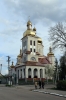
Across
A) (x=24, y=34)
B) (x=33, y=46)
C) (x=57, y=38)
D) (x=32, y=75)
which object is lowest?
(x=32, y=75)

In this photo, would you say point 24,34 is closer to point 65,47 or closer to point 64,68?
point 64,68

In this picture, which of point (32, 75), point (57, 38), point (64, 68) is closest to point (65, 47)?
point (57, 38)

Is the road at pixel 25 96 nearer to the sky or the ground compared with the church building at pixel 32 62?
nearer to the ground

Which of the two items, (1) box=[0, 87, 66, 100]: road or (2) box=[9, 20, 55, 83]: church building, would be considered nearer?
(1) box=[0, 87, 66, 100]: road

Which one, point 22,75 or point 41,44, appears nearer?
point 22,75

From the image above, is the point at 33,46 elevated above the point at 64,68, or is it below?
above

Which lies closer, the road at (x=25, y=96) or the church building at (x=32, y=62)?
the road at (x=25, y=96)

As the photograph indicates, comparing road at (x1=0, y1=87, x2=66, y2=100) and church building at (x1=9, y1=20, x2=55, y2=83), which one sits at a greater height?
church building at (x1=9, y1=20, x2=55, y2=83)

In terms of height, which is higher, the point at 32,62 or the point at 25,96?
the point at 32,62

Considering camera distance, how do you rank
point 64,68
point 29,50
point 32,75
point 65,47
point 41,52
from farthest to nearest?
1. point 41,52
2. point 29,50
3. point 32,75
4. point 64,68
5. point 65,47

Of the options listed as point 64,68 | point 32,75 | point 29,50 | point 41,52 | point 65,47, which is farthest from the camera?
point 41,52

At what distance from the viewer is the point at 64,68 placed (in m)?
65.6

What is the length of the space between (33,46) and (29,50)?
3032mm

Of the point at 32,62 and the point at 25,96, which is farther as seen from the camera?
the point at 32,62
